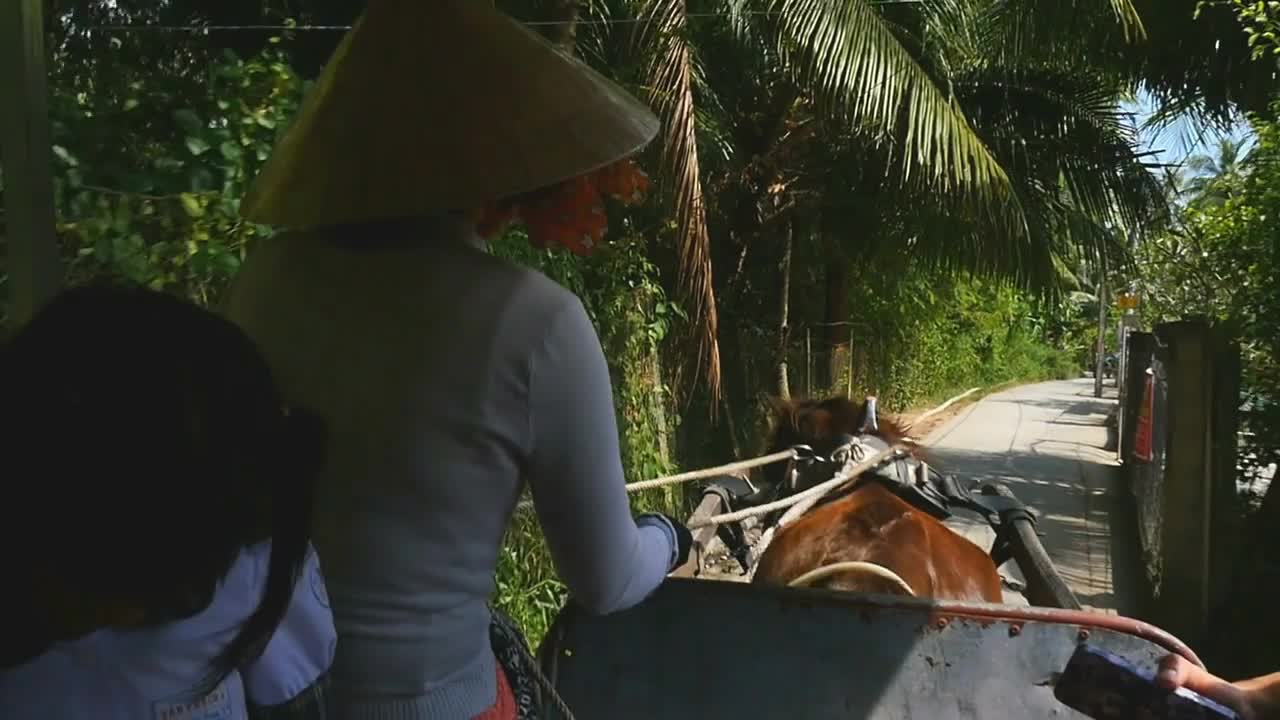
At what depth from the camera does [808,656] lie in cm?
219

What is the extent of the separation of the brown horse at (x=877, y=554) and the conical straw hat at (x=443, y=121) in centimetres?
160

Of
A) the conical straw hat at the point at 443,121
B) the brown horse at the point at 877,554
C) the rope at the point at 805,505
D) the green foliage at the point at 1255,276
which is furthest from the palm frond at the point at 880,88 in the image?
the conical straw hat at the point at 443,121

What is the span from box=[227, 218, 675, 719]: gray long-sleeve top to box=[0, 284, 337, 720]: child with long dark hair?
0.25 metres

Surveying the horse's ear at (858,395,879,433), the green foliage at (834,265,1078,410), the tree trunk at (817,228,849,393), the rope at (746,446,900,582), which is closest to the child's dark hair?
the rope at (746,446,900,582)

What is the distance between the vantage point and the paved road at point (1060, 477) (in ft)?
23.2

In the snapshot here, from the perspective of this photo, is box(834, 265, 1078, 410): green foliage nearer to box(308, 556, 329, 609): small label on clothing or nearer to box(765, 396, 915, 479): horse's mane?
box(765, 396, 915, 479): horse's mane

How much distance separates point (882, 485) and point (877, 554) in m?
0.71

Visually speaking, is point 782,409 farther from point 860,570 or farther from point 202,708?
point 202,708

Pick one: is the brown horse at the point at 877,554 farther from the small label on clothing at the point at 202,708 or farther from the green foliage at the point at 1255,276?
the green foliage at the point at 1255,276

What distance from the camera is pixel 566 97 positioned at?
1.48m

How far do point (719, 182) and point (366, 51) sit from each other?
8608mm

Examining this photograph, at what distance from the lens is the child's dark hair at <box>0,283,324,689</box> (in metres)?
0.93

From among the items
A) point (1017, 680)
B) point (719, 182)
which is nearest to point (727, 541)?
point (1017, 680)

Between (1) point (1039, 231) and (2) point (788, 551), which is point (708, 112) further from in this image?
(2) point (788, 551)
